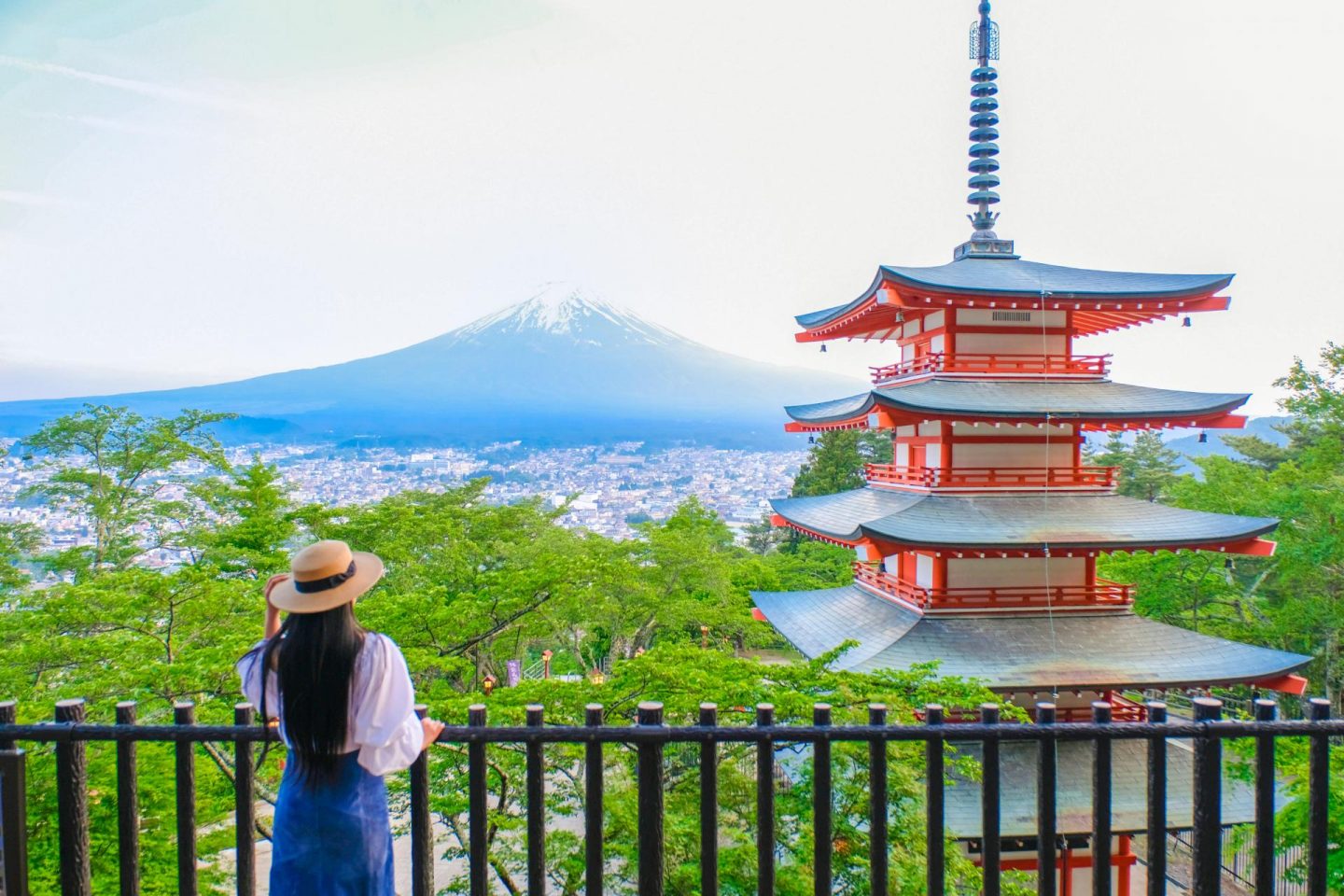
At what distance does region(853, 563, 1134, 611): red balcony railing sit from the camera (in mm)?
8570

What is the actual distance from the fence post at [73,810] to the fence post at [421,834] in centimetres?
96

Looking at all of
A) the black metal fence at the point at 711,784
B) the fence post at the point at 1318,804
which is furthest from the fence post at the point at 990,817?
the fence post at the point at 1318,804

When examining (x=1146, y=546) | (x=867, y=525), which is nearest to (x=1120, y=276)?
(x=1146, y=546)

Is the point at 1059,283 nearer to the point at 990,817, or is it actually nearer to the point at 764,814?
the point at 990,817

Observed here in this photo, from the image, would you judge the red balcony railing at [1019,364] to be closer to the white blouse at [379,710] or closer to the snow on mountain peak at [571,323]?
the white blouse at [379,710]

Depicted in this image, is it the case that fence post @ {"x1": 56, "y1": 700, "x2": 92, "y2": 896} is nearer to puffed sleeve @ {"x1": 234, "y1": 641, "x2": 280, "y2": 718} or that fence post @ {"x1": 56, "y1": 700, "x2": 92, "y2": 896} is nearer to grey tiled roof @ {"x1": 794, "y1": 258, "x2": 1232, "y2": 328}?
puffed sleeve @ {"x1": 234, "y1": 641, "x2": 280, "y2": 718}

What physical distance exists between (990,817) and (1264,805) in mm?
858

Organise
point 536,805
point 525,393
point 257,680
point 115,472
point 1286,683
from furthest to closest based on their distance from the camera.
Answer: point 525,393 → point 115,472 → point 1286,683 → point 536,805 → point 257,680

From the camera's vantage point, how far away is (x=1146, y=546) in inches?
320

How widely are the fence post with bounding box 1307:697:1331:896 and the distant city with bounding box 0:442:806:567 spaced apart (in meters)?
38.0

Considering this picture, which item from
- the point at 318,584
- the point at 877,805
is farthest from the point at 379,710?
the point at 877,805

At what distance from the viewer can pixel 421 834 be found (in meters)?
2.24

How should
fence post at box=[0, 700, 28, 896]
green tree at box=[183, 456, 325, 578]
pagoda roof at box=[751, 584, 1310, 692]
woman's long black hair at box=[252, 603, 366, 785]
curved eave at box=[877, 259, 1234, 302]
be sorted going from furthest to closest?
green tree at box=[183, 456, 325, 578]
curved eave at box=[877, 259, 1234, 302]
pagoda roof at box=[751, 584, 1310, 692]
fence post at box=[0, 700, 28, 896]
woman's long black hair at box=[252, 603, 366, 785]

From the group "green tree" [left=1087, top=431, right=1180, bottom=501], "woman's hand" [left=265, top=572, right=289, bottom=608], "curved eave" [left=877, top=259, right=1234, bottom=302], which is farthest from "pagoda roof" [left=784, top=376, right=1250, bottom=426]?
"green tree" [left=1087, top=431, right=1180, bottom=501]
